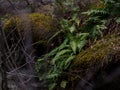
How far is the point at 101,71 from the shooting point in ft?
14.4

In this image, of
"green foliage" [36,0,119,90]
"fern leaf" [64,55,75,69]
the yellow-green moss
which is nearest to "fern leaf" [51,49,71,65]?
"green foliage" [36,0,119,90]

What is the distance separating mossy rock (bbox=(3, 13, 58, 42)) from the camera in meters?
6.39

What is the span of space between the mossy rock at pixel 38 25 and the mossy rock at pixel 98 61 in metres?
1.39

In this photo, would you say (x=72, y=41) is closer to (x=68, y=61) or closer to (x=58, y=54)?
(x=58, y=54)

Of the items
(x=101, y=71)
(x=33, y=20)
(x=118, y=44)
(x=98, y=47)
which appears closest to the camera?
(x=101, y=71)

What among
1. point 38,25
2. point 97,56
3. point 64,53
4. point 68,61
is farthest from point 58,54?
point 38,25

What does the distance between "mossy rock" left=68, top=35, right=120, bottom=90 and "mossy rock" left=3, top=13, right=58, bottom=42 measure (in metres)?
1.39

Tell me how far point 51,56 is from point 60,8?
133 centimetres

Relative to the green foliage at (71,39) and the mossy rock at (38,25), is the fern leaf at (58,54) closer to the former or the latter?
the green foliage at (71,39)

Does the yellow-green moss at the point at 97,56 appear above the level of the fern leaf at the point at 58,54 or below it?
above

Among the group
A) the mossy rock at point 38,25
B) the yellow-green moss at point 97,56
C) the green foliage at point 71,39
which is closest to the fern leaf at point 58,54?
the green foliage at point 71,39

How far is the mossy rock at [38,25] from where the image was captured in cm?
639

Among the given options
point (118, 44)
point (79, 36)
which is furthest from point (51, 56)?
point (118, 44)

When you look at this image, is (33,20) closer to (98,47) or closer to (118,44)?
(98,47)
